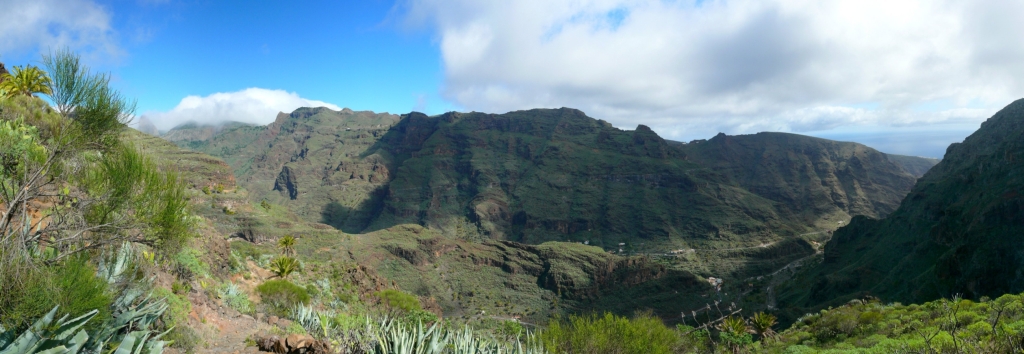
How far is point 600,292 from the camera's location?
71.8 metres

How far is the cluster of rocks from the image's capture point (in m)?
9.18

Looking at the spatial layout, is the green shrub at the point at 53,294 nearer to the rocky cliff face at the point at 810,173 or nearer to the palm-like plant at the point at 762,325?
the palm-like plant at the point at 762,325

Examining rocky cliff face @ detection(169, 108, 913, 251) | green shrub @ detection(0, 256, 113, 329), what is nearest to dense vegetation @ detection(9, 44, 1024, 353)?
green shrub @ detection(0, 256, 113, 329)

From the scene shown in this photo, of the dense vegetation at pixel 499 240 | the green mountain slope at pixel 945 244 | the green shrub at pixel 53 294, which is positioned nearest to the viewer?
the green shrub at pixel 53 294

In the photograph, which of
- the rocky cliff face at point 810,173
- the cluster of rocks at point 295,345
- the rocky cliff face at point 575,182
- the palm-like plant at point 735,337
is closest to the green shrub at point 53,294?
the cluster of rocks at point 295,345

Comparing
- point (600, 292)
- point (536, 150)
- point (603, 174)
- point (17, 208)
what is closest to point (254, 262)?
point (17, 208)

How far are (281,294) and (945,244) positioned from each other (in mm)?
62648

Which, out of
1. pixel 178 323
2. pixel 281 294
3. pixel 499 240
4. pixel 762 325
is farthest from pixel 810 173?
pixel 178 323

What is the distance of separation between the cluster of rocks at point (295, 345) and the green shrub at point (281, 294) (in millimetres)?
10673

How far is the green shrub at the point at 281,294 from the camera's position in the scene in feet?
64.6

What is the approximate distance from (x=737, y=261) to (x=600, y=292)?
32555 mm

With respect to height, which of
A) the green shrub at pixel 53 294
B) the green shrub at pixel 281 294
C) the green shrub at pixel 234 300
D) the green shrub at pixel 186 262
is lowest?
the green shrub at pixel 281 294

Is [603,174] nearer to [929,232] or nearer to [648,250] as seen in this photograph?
[648,250]

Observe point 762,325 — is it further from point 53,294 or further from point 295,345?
point 53,294
